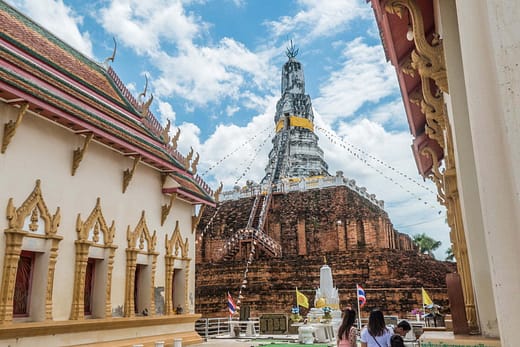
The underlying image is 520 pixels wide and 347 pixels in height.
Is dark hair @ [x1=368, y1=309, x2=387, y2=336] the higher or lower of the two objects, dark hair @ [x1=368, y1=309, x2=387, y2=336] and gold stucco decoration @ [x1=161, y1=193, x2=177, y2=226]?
the lower

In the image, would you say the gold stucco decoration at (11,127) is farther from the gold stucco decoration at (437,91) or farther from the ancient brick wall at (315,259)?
the ancient brick wall at (315,259)

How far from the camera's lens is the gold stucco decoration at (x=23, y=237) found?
673 centimetres

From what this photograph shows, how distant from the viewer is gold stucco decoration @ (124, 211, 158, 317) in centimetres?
954

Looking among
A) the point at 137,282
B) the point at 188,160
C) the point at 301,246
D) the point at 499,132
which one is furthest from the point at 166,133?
the point at 301,246

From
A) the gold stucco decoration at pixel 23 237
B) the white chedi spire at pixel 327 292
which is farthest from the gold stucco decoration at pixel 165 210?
the white chedi spire at pixel 327 292

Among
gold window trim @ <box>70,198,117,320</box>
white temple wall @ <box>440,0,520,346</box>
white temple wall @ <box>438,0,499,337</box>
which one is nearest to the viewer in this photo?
white temple wall @ <box>440,0,520,346</box>

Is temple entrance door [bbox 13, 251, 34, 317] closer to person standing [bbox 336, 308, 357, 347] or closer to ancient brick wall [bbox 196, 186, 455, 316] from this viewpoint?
person standing [bbox 336, 308, 357, 347]

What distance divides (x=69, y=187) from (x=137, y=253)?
2.40 m

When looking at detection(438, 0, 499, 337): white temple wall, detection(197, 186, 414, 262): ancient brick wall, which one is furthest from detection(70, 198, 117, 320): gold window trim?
detection(197, 186, 414, 262): ancient brick wall

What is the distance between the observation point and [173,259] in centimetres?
1152

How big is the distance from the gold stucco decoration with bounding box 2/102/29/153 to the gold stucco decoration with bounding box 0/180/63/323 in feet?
2.81

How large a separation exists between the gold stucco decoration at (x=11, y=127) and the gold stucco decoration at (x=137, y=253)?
3509 millimetres

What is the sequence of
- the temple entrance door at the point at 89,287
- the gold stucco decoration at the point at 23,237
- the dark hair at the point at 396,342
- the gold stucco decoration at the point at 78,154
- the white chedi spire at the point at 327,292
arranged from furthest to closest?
1. the white chedi spire at the point at 327,292
2. the temple entrance door at the point at 89,287
3. the gold stucco decoration at the point at 78,154
4. the gold stucco decoration at the point at 23,237
5. the dark hair at the point at 396,342

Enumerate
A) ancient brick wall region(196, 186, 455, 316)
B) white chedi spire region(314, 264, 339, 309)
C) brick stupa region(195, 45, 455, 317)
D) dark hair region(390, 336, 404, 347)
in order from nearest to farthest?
dark hair region(390, 336, 404, 347) → white chedi spire region(314, 264, 339, 309) → ancient brick wall region(196, 186, 455, 316) → brick stupa region(195, 45, 455, 317)
